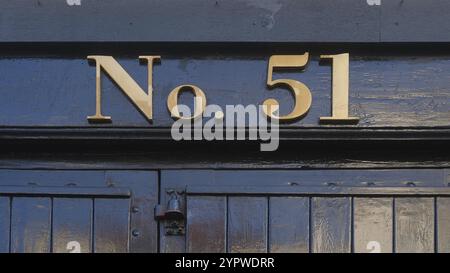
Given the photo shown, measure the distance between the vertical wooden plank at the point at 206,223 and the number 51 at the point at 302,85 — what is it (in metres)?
0.46

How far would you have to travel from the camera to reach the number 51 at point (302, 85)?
5.26 m

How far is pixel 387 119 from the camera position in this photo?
5266 millimetres

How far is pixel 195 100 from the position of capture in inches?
208

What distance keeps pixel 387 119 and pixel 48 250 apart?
156 cm

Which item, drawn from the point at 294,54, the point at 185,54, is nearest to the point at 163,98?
the point at 185,54

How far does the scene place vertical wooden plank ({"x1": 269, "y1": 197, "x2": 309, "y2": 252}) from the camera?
5273 millimetres

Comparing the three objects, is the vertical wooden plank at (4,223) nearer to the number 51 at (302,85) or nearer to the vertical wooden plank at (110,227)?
the vertical wooden plank at (110,227)

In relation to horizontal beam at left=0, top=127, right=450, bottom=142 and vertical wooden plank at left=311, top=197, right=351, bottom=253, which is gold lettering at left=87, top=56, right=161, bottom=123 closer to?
horizontal beam at left=0, top=127, right=450, bottom=142

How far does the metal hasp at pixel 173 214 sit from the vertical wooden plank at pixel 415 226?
0.92 meters

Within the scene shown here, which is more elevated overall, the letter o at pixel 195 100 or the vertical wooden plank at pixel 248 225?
the letter o at pixel 195 100
